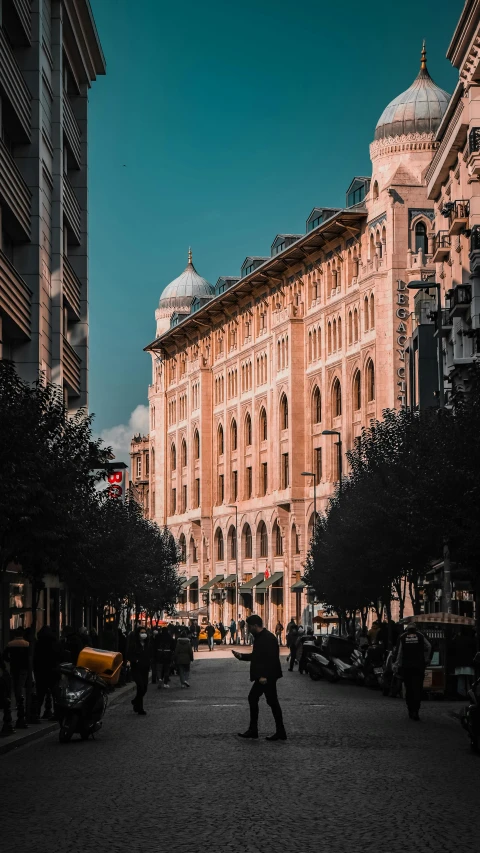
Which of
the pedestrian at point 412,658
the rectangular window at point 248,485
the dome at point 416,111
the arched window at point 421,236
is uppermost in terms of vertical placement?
the dome at point 416,111

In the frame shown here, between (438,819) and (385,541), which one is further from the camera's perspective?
(385,541)

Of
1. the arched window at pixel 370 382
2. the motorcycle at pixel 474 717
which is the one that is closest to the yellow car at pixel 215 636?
the arched window at pixel 370 382

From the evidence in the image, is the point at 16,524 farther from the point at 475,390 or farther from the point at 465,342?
the point at 465,342

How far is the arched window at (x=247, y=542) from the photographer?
333 feet

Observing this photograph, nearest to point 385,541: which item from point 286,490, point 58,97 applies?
point 58,97

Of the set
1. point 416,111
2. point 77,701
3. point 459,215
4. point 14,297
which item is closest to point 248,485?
point 416,111

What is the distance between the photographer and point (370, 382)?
3147 inches

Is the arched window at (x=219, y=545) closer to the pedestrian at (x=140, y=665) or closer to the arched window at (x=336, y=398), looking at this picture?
the arched window at (x=336, y=398)

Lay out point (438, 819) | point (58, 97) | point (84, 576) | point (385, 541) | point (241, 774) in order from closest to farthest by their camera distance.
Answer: point (438, 819)
point (241, 774)
point (84, 576)
point (385, 541)
point (58, 97)

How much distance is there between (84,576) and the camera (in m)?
37.6

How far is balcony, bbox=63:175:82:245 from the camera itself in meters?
46.7

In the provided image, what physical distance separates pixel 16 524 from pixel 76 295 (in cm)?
2667

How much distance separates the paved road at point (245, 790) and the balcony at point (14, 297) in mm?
13177

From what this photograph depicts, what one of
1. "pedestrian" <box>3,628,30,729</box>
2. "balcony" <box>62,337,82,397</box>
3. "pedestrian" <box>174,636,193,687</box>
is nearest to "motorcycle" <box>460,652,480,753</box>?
"pedestrian" <box>3,628,30,729</box>
